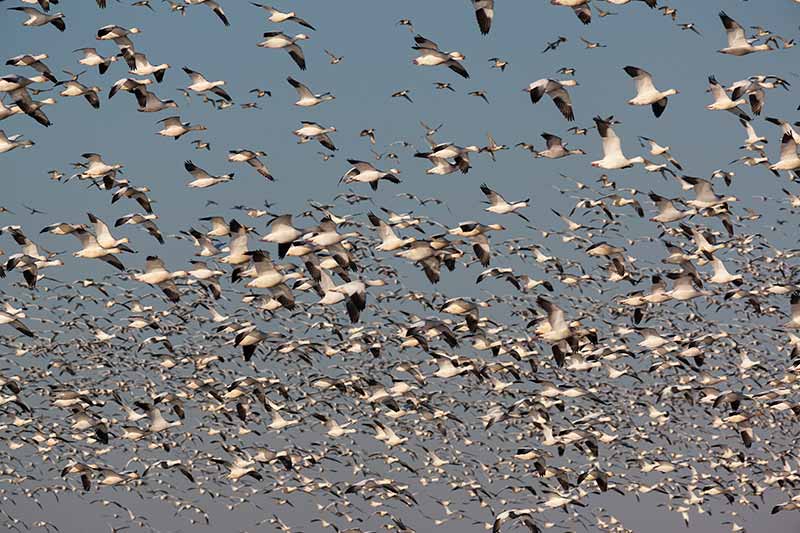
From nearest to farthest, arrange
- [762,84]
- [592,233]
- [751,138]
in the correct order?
1. [762,84]
2. [751,138]
3. [592,233]

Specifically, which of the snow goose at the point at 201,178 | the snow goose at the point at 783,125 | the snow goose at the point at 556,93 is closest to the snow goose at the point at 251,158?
the snow goose at the point at 201,178

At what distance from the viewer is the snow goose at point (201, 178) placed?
33344 mm

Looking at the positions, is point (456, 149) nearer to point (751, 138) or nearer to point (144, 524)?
point (751, 138)

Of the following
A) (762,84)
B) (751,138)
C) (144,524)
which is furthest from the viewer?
(144,524)

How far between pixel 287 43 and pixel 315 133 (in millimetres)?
2496

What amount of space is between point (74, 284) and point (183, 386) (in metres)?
4.96

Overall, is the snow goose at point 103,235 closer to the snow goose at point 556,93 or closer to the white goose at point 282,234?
the white goose at point 282,234

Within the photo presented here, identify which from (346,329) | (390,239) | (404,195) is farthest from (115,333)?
(390,239)

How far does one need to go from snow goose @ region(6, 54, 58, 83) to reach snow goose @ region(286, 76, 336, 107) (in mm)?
6305

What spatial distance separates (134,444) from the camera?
52844 mm

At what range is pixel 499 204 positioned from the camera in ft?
107

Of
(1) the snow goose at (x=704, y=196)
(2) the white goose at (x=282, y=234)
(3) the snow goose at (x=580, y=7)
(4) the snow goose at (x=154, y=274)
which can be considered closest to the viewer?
(3) the snow goose at (x=580, y=7)

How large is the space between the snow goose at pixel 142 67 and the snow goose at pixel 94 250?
4.18 m

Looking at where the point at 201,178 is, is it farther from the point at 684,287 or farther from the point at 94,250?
the point at 684,287
